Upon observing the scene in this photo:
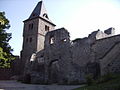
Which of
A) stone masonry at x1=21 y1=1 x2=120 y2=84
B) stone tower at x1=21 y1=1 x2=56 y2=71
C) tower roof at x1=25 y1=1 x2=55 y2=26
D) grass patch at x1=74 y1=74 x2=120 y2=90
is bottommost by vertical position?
grass patch at x1=74 y1=74 x2=120 y2=90

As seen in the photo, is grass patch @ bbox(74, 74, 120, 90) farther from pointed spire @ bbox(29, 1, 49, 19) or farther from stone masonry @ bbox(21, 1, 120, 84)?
pointed spire @ bbox(29, 1, 49, 19)

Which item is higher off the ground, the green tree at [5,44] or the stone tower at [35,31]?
the stone tower at [35,31]

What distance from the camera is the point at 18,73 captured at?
31.2 m

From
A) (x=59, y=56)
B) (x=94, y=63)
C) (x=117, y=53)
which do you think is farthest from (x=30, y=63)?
(x=117, y=53)

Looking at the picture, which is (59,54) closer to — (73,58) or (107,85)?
(73,58)

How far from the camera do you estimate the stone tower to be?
103 ft

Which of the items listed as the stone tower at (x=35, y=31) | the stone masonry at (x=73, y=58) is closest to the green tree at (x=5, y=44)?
the stone masonry at (x=73, y=58)

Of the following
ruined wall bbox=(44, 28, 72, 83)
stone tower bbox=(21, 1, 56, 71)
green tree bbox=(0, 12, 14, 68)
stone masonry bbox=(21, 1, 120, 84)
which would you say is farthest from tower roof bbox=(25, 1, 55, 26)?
green tree bbox=(0, 12, 14, 68)

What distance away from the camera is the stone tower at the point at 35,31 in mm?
31266

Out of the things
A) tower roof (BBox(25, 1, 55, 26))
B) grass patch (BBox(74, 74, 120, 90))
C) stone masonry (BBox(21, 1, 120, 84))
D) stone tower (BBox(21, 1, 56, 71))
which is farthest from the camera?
tower roof (BBox(25, 1, 55, 26))

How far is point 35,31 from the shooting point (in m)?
31.9

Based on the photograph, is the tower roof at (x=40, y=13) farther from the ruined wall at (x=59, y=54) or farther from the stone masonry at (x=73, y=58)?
the stone masonry at (x=73, y=58)

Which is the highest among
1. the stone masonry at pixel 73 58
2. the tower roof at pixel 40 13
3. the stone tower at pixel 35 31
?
the tower roof at pixel 40 13

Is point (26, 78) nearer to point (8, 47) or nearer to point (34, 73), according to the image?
point (34, 73)
